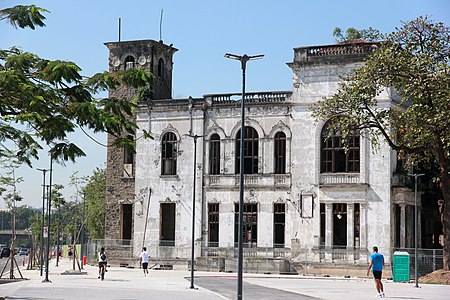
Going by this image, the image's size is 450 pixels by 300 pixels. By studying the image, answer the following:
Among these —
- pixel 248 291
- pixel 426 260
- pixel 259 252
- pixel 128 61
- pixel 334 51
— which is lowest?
pixel 248 291

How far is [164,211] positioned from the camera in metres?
59.7

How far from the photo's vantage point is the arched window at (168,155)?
58812 mm

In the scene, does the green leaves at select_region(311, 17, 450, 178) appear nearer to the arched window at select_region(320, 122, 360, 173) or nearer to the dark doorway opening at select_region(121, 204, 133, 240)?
the arched window at select_region(320, 122, 360, 173)

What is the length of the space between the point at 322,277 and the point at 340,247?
2.68m

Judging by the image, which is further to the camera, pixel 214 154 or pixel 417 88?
pixel 214 154

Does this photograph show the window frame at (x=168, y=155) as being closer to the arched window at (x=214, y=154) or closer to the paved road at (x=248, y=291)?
the arched window at (x=214, y=154)

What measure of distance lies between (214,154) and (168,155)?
3.59 meters

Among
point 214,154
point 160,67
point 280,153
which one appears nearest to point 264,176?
point 280,153

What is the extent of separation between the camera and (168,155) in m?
59.0

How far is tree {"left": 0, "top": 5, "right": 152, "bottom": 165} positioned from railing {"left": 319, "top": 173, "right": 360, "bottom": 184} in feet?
108

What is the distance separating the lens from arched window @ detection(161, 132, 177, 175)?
58812mm

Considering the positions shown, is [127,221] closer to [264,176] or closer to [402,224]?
[264,176]

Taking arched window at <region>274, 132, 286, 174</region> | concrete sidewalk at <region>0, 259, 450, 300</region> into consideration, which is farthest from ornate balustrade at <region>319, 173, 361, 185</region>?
concrete sidewalk at <region>0, 259, 450, 300</region>

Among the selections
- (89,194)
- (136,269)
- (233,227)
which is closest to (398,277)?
(233,227)
